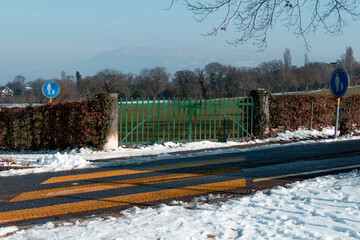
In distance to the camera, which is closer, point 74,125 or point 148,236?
point 148,236

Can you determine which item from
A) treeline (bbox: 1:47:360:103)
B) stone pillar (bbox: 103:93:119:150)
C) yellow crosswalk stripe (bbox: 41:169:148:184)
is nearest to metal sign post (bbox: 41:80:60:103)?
stone pillar (bbox: 103:93:119:150)

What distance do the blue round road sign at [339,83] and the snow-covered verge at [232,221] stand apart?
355 inches

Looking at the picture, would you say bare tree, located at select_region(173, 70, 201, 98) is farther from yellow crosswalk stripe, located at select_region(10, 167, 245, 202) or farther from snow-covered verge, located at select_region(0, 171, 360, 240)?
snow-covered verge, located at select_region(0, 171, 360, 240)

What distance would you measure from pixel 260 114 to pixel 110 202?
403 inches

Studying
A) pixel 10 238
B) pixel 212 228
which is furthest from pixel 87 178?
pixel 212 228

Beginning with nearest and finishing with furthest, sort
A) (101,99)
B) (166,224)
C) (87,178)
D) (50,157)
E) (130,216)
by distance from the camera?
(166,224) → (130,216) → (87,178) → (50,157) → (101,99)

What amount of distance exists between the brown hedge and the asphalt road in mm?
5663

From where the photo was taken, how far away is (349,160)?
9.60 m

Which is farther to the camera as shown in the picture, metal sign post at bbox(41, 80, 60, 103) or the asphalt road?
metal sign post at bbox(41, 80, 60, 103)

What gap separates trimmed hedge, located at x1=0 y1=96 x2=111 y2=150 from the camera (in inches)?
466

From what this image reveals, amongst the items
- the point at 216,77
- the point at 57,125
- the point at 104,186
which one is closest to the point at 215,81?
the point at 216,77

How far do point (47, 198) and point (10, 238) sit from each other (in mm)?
1835

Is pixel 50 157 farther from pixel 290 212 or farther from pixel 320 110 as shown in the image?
pixel 320 110

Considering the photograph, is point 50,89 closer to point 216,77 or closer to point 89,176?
point 89,176
